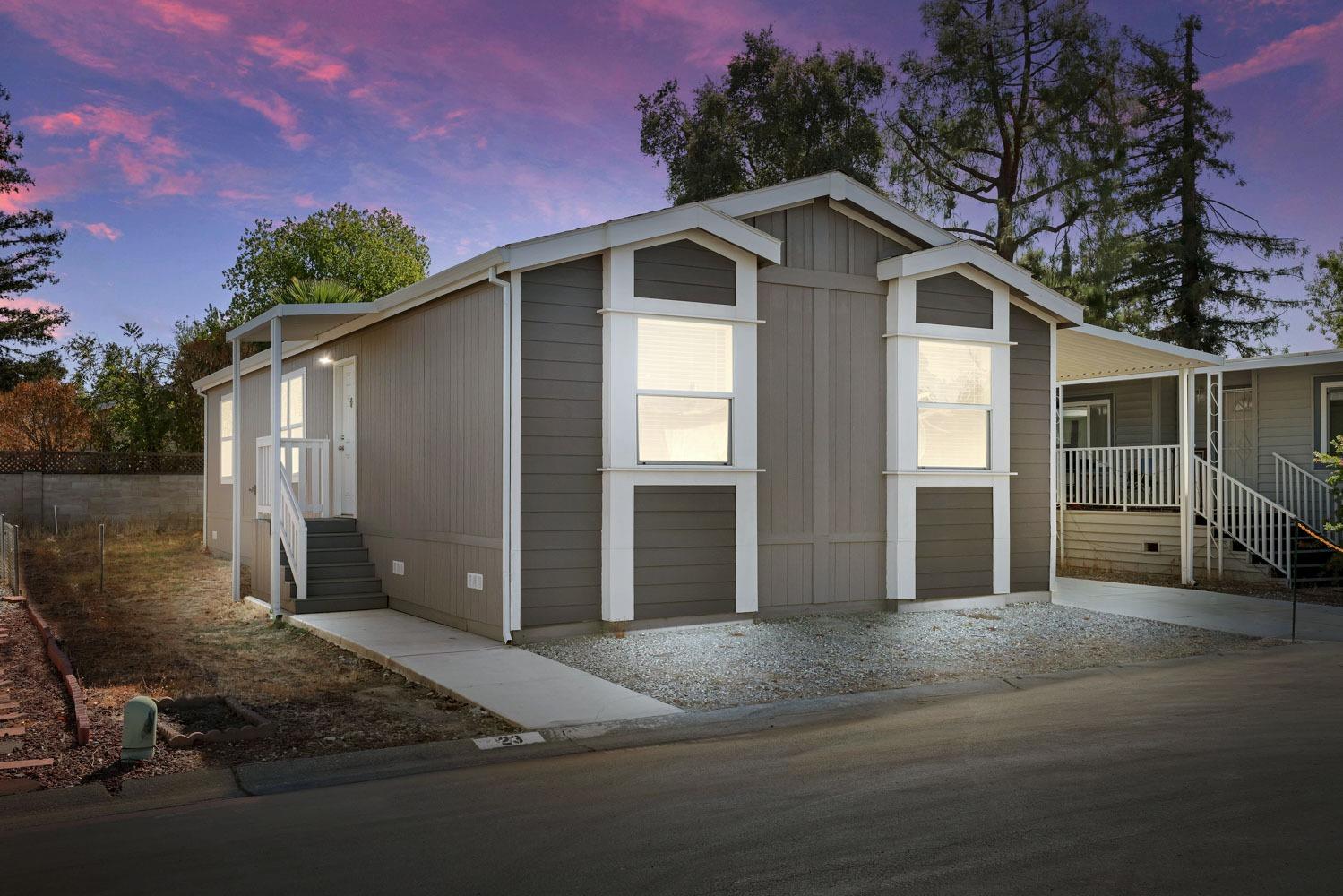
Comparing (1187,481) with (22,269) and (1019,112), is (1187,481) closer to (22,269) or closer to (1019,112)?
(1019,112)

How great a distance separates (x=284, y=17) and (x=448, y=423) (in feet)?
27.0

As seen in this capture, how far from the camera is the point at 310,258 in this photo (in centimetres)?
3291

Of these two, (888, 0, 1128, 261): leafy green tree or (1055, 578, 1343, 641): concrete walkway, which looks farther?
(888, 0, 1128, 261): leafy green tree

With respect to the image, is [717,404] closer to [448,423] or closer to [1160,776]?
[448,423]

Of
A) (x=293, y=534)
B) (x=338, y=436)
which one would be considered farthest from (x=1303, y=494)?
(x=293, y=534)

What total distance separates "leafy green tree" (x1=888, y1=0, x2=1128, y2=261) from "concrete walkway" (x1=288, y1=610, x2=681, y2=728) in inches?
657

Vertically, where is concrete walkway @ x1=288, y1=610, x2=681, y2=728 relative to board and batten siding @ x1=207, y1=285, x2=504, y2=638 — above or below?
below

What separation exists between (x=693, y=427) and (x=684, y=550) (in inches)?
45.7

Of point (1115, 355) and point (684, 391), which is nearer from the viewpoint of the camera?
point (684, 391)

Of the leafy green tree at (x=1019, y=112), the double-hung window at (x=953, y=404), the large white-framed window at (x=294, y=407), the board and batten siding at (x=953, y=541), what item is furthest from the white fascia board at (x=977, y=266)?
the leafy green tree at (x=1019, y=112)

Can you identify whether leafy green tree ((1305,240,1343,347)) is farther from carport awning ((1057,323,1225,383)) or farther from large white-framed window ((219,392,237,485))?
large white-framed window ((219,392,237,485))

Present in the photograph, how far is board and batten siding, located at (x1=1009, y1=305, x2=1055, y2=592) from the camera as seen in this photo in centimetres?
1123

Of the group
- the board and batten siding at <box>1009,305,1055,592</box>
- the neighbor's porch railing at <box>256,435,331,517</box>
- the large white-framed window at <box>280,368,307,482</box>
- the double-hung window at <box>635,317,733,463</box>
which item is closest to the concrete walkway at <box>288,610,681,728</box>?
the double-hung window at <box>635,317,733,463</box>

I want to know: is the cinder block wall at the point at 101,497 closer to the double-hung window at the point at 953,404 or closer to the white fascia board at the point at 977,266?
the double-hung window at the point at 953,404
